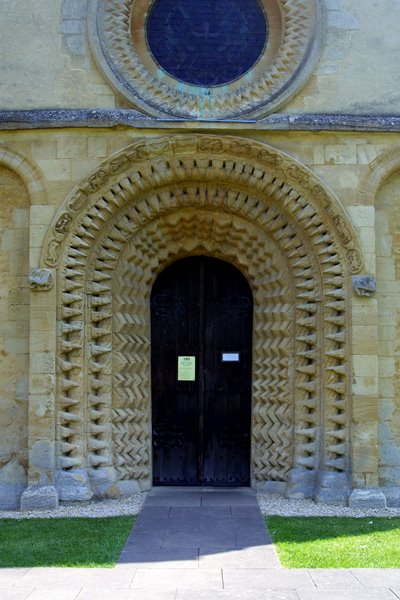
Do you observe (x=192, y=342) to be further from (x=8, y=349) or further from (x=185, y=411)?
(x=8, y=349)

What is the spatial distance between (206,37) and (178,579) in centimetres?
646

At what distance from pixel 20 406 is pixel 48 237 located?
1969 millimetres

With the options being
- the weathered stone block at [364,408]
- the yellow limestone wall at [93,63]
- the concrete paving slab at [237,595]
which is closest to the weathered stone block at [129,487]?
the weathered stone block at [364,408]

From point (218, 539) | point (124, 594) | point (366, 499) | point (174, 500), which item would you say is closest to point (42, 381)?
point (174, 500)

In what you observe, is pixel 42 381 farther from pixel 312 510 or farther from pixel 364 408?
pixel 364 408

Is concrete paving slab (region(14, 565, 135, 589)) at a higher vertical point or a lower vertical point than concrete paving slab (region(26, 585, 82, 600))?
higher

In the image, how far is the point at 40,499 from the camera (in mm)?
8812

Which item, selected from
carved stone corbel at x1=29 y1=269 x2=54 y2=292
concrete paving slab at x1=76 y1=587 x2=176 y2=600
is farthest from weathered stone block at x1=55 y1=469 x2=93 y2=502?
concrete paving slab at x1=76 y1=587 x2=176 y2=600

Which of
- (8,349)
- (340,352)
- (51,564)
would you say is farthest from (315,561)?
(8,349)

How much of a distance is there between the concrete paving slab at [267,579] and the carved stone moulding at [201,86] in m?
5.18

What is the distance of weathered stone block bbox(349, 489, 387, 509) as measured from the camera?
880 centimetres

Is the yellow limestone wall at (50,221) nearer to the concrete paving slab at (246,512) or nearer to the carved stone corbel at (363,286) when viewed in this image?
the carved stone corbel at (363,286)

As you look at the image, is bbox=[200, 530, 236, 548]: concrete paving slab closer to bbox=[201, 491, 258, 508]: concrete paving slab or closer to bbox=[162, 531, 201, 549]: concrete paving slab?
bbox=[162, 531, 201, 549]: concrete paving slab

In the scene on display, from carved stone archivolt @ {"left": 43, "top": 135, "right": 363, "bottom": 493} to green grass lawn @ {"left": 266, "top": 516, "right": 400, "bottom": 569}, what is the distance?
106cm
